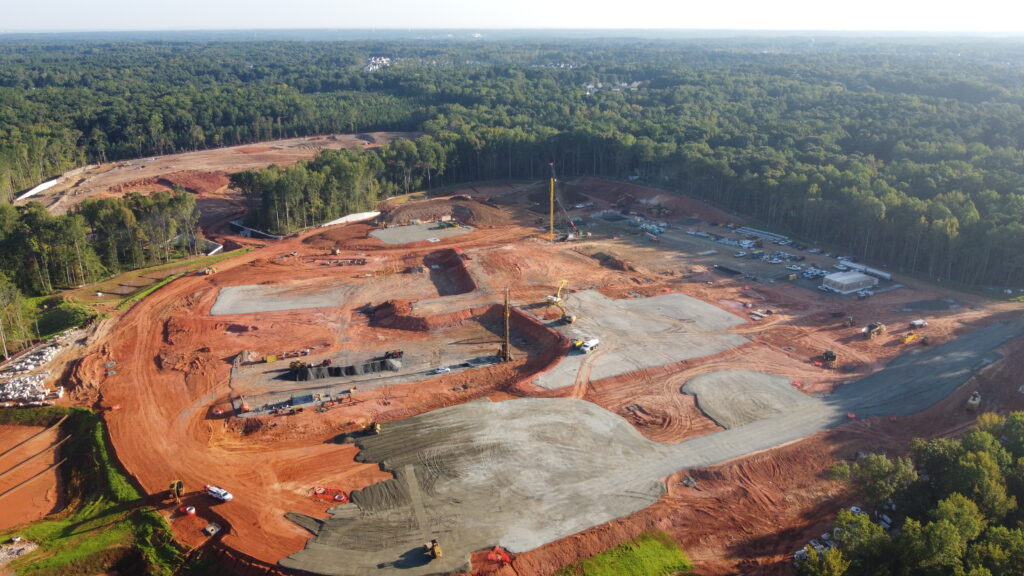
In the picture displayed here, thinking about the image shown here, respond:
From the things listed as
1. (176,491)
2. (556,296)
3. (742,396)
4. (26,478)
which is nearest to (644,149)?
(556,296)

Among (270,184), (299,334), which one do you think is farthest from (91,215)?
(299,334)

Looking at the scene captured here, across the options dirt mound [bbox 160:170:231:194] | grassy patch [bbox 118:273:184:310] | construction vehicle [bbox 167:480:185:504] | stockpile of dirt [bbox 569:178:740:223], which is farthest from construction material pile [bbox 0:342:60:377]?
stockpile of dirt [bbox 569:178:740:223]

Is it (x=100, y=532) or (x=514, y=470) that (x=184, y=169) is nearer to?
(x=100, y=532)

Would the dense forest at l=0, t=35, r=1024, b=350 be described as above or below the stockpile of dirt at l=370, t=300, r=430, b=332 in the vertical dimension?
above

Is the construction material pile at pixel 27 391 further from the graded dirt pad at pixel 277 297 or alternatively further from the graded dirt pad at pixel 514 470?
the graded dirt pad at pixel 514 470

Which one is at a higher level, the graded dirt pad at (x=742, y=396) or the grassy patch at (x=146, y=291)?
the grassy patch at (x=146, y=291)

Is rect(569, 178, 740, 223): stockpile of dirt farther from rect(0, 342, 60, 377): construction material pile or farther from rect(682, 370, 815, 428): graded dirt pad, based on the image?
rect(0, 342, 60, 377): construction material pile

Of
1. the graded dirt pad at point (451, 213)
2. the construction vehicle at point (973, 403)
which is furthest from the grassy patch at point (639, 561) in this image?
the graded dirt pad at point (451, 213)

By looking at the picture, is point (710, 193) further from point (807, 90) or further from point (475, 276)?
point (807, 90)
